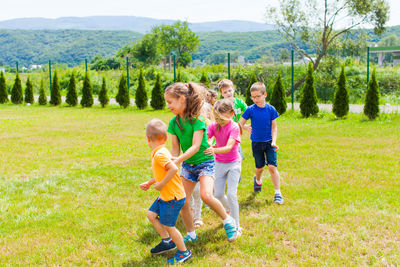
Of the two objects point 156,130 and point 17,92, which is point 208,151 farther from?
point 17,92

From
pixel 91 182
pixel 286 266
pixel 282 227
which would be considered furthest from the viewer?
pixel 91 182

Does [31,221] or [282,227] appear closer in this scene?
[282,227]

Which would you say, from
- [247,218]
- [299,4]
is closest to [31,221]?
[247,218]

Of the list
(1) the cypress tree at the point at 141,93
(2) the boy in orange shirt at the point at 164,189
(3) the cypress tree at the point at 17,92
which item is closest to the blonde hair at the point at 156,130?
(2) the boy in orange shirt at the point at 164,189

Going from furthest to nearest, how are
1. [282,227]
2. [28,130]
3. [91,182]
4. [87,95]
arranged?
[87,95], [28,130], [91,182], [282,227]

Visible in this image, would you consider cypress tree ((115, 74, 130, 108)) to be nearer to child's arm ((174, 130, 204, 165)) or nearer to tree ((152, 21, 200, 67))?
child's arm ((174, 130, 204, 165))

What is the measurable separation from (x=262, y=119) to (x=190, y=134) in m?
1.54

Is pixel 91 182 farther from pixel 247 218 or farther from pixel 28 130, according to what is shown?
pixel 28 130

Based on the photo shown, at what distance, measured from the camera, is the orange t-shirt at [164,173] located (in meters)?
3.18

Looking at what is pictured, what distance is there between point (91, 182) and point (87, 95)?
13808 millimetres

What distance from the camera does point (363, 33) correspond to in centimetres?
2259

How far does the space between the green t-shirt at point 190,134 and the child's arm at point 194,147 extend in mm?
47

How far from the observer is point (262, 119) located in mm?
4875

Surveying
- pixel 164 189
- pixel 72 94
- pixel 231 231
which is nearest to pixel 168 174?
pixel 164 189
